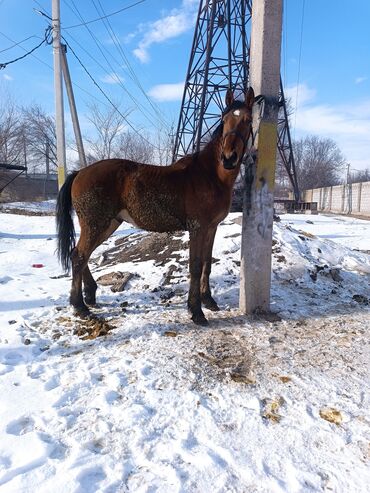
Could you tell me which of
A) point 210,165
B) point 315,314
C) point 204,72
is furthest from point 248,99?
point 204,72

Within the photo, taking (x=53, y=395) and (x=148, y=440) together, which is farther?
(x=53, y=395)

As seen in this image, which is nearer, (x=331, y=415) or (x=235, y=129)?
(x=331, y=415)

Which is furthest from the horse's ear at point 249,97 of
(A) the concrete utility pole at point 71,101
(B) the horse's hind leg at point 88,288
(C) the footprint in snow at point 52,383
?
(A) the concrete utility pole at point 71,101

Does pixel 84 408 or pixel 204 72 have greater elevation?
pixel 204 72

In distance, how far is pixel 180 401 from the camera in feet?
7.45

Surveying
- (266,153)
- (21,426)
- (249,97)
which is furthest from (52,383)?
(249,97)

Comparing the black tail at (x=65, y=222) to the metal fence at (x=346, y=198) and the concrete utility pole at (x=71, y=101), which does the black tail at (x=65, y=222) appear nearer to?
the concrete utility pole at (x=71, y=101)

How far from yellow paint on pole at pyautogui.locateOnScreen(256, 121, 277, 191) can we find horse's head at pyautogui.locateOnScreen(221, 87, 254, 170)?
330mm

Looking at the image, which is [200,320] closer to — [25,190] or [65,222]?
[65,222]

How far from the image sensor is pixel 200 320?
359 centimetres

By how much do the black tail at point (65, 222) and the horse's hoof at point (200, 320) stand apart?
1.74m

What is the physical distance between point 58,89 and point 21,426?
1159 centimetres

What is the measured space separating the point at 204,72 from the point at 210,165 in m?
16.3

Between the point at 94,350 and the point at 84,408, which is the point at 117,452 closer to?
the point at 84,408
